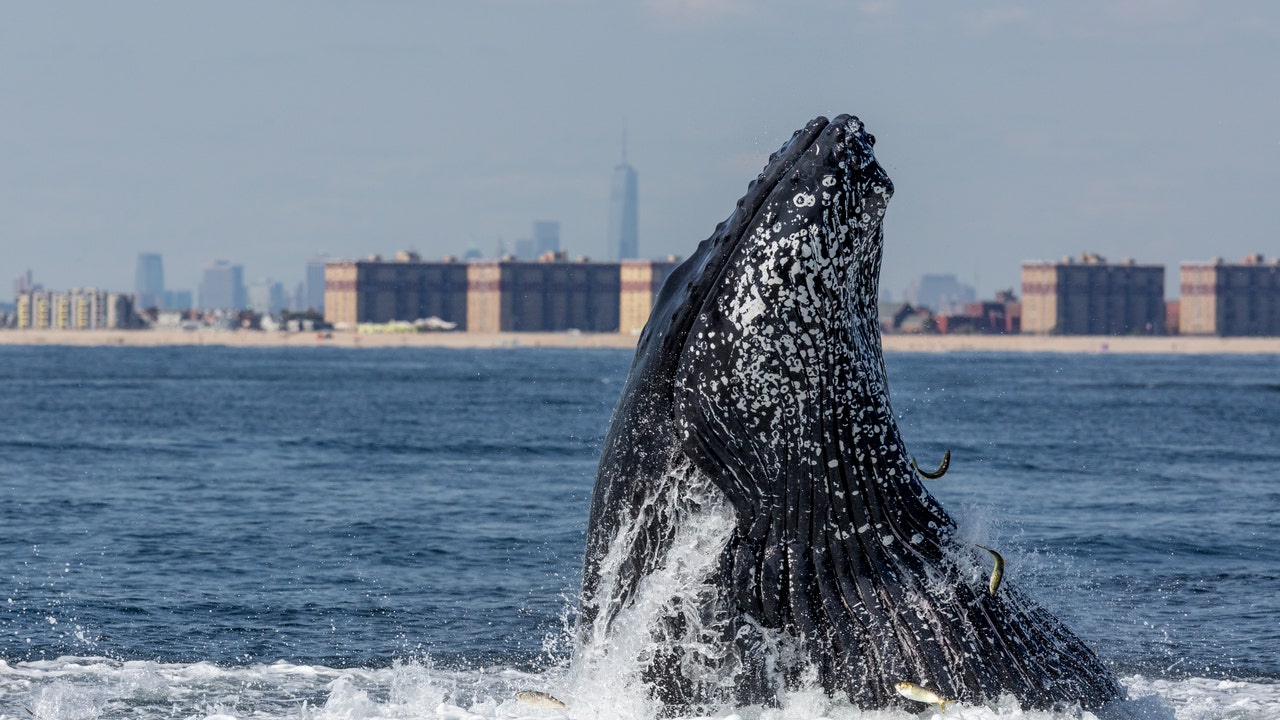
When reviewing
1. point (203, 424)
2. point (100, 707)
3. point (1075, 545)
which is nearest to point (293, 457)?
point (203, 424)

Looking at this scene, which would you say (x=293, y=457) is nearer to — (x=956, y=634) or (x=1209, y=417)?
(x=956, y=634)

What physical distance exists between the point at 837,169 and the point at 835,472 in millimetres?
1066

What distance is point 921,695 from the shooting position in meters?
5.38

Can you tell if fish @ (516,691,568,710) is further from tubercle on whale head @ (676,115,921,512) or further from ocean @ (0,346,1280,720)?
tubercle on whale head @ (676,115,921,512)

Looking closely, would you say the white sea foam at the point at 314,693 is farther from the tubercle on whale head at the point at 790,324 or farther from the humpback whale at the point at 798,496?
the tubercle on whale head at the point at 790,324

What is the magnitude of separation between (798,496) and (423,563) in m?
8.97

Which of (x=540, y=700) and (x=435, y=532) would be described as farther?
(x=435, y=532)

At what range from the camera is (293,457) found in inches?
1126

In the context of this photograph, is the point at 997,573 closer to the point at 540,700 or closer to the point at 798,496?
the point at 798,496

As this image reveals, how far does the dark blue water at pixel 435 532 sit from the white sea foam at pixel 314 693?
0.43 m

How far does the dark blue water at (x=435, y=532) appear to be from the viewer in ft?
33.4

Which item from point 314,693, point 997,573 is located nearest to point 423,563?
point 314,693

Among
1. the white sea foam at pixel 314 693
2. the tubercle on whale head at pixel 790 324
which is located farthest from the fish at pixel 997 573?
the white sea foam at pixel 314 693

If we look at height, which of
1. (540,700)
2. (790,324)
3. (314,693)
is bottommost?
(314,693)
